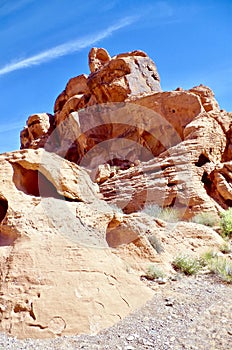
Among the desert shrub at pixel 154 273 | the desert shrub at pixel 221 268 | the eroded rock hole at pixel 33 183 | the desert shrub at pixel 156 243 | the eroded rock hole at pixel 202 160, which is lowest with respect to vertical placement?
the desert shrub at pixel 221 268

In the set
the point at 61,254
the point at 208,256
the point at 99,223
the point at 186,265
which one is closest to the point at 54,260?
the point at 61,254

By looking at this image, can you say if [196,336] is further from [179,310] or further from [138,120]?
[138,120]


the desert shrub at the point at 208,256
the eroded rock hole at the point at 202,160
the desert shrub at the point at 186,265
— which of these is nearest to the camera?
the desert shrub at the point at 186,265

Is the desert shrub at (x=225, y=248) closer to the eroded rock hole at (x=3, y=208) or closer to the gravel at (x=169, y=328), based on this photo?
the gravel at (x=169, y=328)

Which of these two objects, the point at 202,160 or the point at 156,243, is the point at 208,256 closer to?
the point at 156,243

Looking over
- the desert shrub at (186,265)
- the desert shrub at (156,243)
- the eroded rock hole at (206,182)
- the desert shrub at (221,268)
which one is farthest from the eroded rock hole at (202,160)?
the desert shrub at (186,265)

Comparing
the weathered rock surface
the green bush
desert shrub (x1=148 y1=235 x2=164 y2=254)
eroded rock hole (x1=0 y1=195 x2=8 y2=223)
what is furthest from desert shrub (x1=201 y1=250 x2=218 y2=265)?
eroded rock hole (x1=0 y1=195 x2=8 y2=223)

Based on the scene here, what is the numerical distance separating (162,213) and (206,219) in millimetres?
1561

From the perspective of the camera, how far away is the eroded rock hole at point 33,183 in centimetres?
615

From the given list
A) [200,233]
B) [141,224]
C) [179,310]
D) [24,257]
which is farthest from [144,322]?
[200,233]

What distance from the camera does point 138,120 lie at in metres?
20.6

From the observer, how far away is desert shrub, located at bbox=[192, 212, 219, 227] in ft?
37.8

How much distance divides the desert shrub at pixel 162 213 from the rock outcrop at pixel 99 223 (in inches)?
10.7

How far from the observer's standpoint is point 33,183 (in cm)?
647
